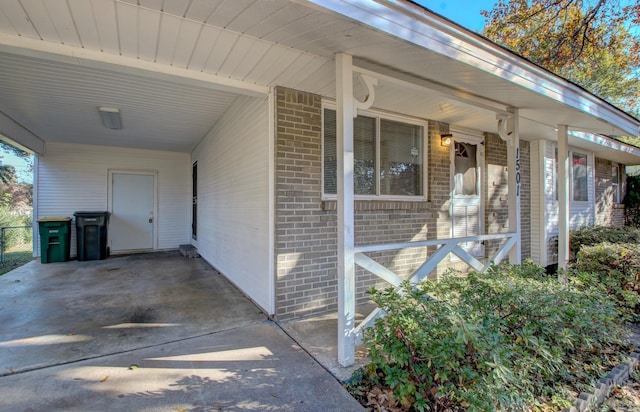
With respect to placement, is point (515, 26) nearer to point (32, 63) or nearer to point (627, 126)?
point (627, 126)

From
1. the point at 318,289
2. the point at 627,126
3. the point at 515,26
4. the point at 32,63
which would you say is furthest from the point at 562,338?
the point at 515,26

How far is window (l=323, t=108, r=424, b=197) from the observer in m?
3.84

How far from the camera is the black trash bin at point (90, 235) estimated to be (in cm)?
711

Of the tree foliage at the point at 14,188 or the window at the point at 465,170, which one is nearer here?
the window at the point at 465,170

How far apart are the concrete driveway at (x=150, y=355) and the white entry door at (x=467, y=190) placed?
3697 millimetres

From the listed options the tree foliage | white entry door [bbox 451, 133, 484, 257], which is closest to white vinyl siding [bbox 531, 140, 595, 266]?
white entry door [bbox 451, 133, 484, 257]

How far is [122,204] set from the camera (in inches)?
318

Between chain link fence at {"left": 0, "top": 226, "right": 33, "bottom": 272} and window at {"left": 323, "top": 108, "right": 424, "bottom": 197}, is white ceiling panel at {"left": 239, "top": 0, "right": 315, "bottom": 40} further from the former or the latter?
chain link fence at {"left": 0, "top": 226, "right": 33, "bottom": 272}

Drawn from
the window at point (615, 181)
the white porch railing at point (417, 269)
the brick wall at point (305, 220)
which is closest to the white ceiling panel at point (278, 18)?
the brick wall at point (305, 220)

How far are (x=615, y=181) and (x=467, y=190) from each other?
25.1 ft

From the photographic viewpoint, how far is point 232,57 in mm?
2775

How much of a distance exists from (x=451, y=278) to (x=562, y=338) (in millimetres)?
833

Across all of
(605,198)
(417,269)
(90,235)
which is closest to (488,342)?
(417,269)

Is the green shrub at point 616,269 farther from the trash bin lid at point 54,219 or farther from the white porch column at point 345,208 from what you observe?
the trash bin lid at point 54,219
